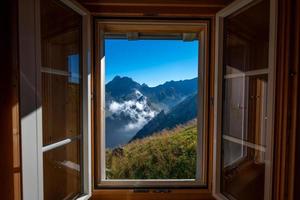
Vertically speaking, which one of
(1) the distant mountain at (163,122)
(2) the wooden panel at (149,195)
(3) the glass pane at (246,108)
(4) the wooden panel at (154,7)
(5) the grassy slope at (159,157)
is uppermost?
(4) the wooden panel at (154,7)

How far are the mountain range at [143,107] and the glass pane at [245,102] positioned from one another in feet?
1.70

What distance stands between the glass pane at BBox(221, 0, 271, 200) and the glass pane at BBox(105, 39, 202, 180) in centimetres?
43

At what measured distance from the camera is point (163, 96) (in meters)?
2.82

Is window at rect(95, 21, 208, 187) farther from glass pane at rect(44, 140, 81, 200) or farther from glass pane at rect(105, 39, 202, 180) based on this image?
glass pane at rect(44, 140, 81, 200)

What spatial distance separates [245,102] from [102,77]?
1.25 m

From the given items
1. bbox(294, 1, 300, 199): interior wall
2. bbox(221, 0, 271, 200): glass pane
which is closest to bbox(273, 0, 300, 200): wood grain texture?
bbox(294, 1, 300, 199): interior wall

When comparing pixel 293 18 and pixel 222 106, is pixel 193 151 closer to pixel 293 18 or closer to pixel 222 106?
pixel 222 106

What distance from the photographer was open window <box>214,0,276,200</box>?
1.42m

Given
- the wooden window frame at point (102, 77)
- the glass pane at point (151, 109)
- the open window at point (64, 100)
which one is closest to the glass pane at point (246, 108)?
the wooden window frame at point (102, 77)

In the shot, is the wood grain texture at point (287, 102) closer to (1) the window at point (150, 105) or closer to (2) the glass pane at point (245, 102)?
(2) the glass pane at point (245, 102)

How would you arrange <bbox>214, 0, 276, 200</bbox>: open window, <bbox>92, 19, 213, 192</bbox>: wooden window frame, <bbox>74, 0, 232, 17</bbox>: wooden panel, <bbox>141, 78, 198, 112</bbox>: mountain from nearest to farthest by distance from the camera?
<bbox>214, 0, 276, 200</bbox>: open window → <bbox>74, 0, 232, 17</bbox>: wooden panel → <bbox>92, 19, 213, 192</bbox>: wooden window frame → <bbox>141, 78, 198, 112</bbox>: mountain

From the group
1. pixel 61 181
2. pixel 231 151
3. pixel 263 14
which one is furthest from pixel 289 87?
pixel 61 181

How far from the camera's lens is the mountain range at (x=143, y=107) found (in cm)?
250

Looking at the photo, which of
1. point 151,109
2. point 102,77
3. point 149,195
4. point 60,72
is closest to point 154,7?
point 102,77
